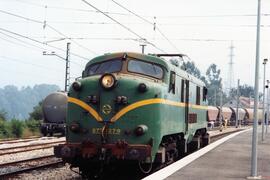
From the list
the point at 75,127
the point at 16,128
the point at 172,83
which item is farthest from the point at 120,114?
the point at 16,128

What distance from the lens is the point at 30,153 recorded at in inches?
813

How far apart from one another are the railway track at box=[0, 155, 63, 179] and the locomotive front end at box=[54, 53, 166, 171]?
2.58 metres

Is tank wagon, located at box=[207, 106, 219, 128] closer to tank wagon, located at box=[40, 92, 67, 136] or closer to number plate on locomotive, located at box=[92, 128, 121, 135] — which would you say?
tank wagon, located at box=[40, 92, 67, 136]

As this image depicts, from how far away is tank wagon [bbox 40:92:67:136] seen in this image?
32.6m

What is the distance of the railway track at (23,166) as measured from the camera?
46.3 feet

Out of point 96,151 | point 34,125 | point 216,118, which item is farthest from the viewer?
point 216,118

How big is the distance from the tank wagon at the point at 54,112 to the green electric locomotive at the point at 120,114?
19.7m

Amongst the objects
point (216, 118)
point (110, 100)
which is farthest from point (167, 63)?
point (216, 118)

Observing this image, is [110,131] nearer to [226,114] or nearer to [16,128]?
[16,128]

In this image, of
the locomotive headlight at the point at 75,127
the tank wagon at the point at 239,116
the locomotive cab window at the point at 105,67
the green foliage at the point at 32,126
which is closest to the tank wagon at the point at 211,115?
the tank wagon at the point at 239,116

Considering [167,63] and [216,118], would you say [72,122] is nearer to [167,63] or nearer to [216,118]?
[167,63]

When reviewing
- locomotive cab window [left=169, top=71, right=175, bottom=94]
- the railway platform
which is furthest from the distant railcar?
locomotive cab window [left=169, top=71, right=175, bottom=94]

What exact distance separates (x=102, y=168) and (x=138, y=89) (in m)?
2.28

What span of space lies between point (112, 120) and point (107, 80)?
1.04 meters
